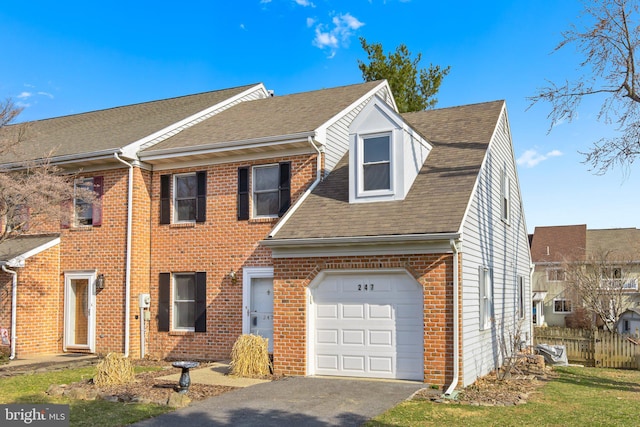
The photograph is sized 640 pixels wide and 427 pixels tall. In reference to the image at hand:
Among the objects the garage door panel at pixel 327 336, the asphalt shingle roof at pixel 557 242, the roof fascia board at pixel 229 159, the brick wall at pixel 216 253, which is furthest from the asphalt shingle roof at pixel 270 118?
the asphalt shingle roof at pixel 557 242

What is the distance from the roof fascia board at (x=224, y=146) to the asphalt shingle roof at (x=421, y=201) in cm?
136

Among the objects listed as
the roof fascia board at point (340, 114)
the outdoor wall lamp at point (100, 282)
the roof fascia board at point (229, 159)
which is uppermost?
the roof fascia board at point (340, 114)

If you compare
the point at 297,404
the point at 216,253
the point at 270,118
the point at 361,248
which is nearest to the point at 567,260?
the point at 270,118

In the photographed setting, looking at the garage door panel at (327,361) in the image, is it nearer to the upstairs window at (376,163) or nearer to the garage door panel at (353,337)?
the garage door panel at (353,337)

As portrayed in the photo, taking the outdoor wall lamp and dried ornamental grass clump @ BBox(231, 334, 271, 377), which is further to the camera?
the outdoor wall lamp

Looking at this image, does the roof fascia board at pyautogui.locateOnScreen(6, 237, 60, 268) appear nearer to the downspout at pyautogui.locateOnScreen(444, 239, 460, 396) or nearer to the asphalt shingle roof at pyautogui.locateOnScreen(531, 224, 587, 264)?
the downspout at pyautogui.locateOnScreen(444, 239, 460, 396)

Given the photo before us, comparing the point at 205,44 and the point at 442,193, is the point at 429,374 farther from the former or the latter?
the point at 205,44

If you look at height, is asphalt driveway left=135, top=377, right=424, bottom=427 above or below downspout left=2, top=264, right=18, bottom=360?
below

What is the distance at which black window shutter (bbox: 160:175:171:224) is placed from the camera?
1709 centimetres

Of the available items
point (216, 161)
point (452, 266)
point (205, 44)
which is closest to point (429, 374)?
point (452, 266)

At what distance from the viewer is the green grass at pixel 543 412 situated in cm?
944

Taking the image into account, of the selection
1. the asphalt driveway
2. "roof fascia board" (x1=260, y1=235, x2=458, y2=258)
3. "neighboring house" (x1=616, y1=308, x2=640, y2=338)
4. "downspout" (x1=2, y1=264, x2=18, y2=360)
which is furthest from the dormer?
"neighboring house" (x1=616, y1=308, x2=640, y2=338)

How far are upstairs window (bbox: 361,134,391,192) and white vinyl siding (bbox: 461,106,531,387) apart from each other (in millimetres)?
2019

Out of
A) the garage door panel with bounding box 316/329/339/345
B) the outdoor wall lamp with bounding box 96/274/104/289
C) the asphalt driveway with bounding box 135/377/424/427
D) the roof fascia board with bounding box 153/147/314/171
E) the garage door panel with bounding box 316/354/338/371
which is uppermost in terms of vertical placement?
the roof fascia board with bounding box 153/147/314/171
